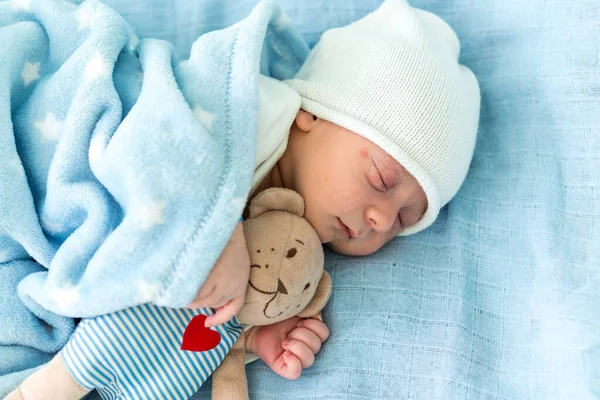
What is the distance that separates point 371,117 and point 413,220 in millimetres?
224

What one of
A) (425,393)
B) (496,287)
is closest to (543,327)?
(496,287)

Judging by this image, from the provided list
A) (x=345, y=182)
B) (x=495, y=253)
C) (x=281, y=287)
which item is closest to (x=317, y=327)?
(x=281, y=287)

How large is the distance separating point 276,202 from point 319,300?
7.3 inches

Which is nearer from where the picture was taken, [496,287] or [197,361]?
[197,361]

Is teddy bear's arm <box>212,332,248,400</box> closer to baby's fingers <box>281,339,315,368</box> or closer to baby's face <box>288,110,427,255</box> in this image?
baby's fingers <box>281,339,315,368</box>

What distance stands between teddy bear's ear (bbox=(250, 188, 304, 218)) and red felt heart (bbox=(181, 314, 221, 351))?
0.20 meters

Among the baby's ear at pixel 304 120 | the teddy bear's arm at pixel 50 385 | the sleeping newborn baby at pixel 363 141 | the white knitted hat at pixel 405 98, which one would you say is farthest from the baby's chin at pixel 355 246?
the teddy bear's arm at pixel 50 385

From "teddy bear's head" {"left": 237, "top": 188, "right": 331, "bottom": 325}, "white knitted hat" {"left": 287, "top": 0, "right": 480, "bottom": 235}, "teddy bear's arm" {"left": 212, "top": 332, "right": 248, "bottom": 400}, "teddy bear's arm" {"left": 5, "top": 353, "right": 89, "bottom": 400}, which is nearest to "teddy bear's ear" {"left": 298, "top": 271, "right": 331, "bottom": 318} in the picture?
"teddy bear's head" {"left": 237, "top": 188, "right": 331, "bottom": 325}

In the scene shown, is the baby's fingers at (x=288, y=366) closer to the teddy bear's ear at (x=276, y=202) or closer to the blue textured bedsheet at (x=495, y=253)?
the blue textured bedsheet at (x=495, y=253)

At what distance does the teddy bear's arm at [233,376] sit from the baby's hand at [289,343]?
25 mm

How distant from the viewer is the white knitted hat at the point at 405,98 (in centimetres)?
109

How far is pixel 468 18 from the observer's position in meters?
1.39

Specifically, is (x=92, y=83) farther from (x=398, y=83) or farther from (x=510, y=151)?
(x=510, y=151)

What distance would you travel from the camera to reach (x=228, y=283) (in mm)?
909
